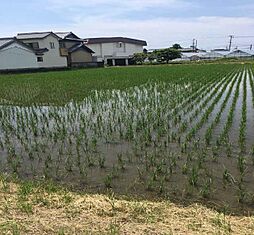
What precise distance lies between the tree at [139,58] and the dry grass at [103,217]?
4857 cm

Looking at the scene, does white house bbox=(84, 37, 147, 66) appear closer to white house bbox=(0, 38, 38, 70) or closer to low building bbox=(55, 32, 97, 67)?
low building bbox=(55, 32, 97, 67)

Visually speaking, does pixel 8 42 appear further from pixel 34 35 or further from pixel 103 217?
pixel 103 217

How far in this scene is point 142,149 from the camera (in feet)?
21.0

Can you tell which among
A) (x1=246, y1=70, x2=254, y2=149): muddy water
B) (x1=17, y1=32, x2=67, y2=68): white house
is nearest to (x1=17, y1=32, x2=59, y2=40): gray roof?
(x1=17, y1=32, x2=67, y2=68): white house

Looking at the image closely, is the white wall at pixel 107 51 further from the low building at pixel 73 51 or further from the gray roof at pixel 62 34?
the gray roof at pixel 62 34

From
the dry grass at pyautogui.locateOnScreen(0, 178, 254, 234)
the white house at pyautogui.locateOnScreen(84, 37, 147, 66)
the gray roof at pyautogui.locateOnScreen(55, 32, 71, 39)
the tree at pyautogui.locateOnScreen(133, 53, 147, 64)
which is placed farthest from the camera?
the white house at pyautogui.locateOnScreen(84, 37, 147, 66)

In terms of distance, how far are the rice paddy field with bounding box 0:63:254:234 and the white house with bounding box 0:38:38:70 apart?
2676cm

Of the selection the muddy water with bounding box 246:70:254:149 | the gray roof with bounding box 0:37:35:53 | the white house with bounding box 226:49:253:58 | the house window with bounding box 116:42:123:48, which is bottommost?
the white house with bounding box 226:49:253:58

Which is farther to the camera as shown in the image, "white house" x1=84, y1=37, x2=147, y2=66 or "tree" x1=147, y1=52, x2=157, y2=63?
"white house" x1=84, y1=37, x2=147, y2=66

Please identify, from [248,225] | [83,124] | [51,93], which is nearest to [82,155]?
[83,124]

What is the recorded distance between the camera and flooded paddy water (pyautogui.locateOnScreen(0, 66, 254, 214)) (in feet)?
15.4

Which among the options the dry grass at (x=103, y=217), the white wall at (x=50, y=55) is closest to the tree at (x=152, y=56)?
the white wall at (x=50, y=55)

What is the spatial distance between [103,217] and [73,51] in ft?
139

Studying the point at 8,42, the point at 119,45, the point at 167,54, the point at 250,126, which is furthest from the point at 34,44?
the point at 250,126
